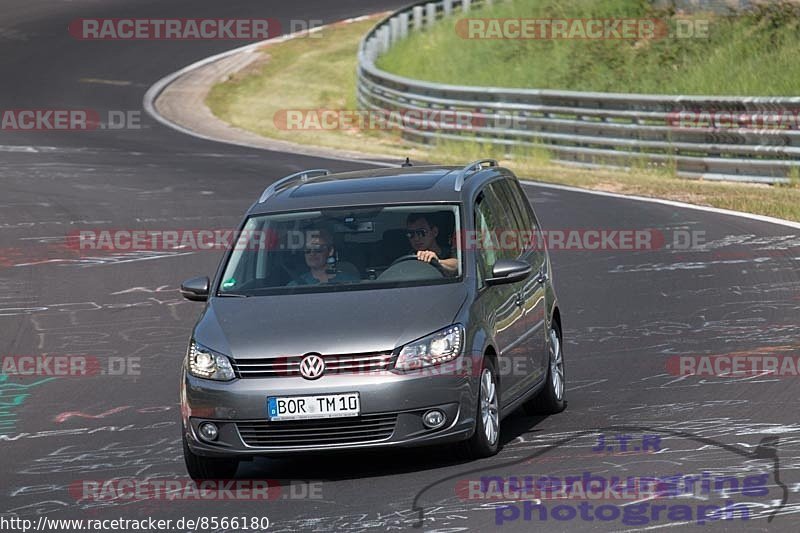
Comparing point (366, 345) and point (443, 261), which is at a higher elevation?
point (443, 261)

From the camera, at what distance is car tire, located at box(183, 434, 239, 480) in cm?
897

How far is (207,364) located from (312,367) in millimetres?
647

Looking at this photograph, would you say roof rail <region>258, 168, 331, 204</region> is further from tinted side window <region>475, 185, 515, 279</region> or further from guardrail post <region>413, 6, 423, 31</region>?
guardrail post <region>413, 6, 423, 31</region>

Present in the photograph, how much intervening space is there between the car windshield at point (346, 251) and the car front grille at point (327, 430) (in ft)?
3.32

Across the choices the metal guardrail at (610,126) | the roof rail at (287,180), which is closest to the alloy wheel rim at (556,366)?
the roof rail at (287,180)

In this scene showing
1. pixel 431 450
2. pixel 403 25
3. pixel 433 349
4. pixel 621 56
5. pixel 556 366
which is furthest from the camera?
pixel 403 25

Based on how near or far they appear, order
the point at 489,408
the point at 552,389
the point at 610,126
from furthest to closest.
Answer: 1. the point at 610,126
2. the point at 552,389
3. the point at 489,408

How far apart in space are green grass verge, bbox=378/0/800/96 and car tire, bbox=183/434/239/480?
20.4 m

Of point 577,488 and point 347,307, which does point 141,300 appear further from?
point 577,488

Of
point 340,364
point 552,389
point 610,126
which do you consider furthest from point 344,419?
point 610,126

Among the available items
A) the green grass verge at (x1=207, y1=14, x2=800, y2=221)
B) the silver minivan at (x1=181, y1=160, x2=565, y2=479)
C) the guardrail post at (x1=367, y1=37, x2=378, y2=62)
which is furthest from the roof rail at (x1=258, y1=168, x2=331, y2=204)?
the guardrail post at (x1=367, y1=37, x2=378, y2=62)

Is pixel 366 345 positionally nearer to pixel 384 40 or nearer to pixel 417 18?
pixel 384 40

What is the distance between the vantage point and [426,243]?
9.80 m

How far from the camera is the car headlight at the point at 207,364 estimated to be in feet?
28.9
